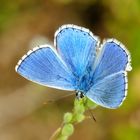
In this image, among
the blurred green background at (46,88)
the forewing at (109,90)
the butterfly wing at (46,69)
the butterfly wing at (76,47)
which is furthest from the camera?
the blurred green background at (46,88)

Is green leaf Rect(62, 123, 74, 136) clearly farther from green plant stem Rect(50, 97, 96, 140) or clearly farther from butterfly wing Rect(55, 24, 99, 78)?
butterfly wing Rect(55, 24, 99, 78)

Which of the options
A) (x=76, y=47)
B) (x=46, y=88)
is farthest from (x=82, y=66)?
(x=46, y=88)

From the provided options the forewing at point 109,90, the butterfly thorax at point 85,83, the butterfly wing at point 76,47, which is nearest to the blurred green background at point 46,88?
the butterfly wing at point 76,47

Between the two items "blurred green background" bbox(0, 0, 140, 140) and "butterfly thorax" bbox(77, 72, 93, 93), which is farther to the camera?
"blurred green background" bbox(0, 0, 140, 140)

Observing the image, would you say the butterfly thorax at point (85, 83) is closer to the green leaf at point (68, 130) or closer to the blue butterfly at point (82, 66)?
the blue butterfly at point (82, 66)

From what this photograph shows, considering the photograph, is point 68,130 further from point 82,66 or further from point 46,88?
point 46,88

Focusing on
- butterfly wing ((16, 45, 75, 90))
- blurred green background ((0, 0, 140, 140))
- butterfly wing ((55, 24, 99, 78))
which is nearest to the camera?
butterfly wing ((16, 45, 75, 90))

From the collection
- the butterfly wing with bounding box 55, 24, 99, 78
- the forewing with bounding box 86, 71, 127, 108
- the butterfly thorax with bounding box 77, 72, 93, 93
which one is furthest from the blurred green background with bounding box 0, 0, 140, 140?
the forewing with bounding box 86, 71, 127, 108
